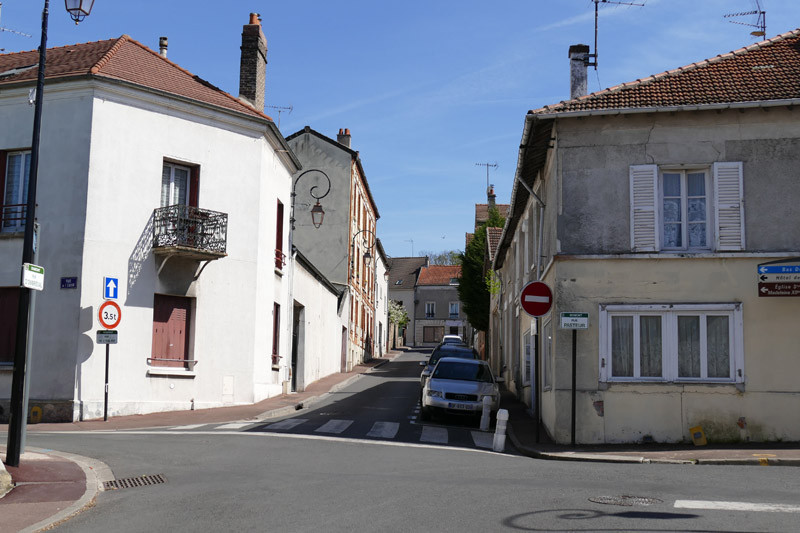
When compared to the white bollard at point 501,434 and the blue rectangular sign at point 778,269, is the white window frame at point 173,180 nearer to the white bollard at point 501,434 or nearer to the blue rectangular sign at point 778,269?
the white bollard at point 501,434

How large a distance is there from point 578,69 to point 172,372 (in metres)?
11.9

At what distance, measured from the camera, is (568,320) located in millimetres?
13844

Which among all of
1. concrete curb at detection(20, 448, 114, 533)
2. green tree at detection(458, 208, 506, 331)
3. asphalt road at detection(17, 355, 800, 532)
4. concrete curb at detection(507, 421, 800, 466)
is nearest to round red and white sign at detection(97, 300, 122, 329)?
asphalt road at detection(17, 355, 800, 532)

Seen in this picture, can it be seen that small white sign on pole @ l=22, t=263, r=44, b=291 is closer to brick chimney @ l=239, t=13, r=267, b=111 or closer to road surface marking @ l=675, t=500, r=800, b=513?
road surface marking @ l=675, t=500, r=800, b=513

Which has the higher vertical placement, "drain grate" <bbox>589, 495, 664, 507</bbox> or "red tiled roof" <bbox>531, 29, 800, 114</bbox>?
"red tiled roof" <bbox>531, 29, 800, 114</bbox>

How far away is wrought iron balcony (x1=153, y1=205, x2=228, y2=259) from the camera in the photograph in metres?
18.7

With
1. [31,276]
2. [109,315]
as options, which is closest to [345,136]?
[109,315]

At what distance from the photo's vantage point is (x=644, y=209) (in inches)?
569

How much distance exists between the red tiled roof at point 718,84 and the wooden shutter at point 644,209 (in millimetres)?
1202

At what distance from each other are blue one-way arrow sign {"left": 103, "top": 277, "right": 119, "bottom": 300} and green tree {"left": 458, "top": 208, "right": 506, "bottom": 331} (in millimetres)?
28107

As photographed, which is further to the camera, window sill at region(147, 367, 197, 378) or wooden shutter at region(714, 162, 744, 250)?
window sill at region(147, 367, 197, 378)

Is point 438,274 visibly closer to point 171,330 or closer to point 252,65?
point 252,65

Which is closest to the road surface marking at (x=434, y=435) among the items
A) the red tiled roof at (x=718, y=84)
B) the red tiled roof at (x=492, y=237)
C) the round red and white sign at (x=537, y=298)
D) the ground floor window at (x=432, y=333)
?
the round red and white sign at (x=537, y=298)

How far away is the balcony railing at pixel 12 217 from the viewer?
1834 centimetres
